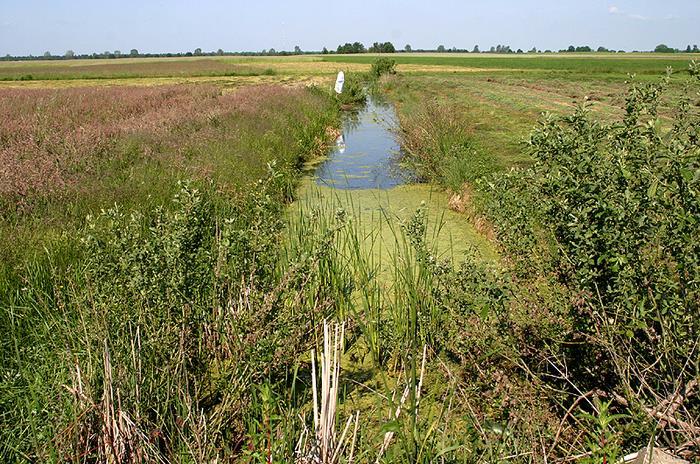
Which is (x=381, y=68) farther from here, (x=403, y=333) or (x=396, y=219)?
(x=403, y=333)

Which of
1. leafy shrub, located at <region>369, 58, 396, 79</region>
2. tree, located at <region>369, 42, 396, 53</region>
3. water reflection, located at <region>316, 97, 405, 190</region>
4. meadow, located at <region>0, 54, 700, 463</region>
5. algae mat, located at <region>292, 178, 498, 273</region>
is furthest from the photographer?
tree, located at <region>369, 42, 396, 53</region>

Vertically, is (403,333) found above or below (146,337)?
below

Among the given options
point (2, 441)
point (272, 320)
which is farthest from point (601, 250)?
point (2, 441)

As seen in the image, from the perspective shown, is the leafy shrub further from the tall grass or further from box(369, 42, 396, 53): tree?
box(369, 42, 396, 53): tree

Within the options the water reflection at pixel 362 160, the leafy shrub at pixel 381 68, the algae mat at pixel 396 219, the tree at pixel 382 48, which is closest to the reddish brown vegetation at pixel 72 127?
the water reflection at pixel 362 160

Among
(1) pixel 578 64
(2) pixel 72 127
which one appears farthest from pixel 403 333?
(1) pixel 578 64

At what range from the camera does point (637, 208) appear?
2504mm

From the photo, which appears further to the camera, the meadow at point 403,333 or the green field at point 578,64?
the green field at point 578,64

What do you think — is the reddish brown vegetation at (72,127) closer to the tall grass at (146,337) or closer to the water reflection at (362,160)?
the tall grass at (146,337)

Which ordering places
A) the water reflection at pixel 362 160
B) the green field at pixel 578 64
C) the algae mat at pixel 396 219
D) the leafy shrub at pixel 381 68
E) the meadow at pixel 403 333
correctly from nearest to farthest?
the meadow at pixel 403 333
the algae mat at pixel 396 219
the water reflection at pixel 362 160
the leafy shrub at pixel 381 68
the green field at pixel 578 64

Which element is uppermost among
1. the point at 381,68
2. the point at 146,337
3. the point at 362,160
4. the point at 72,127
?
the point at 381,68

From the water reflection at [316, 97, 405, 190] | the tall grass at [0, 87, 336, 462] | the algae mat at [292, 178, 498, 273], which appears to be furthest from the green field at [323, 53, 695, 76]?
the tall grass at [0, 87, 336, 462]

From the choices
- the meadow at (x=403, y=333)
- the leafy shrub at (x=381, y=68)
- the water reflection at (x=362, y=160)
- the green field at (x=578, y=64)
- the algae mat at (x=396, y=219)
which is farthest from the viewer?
the green field at (x=578, y=64)

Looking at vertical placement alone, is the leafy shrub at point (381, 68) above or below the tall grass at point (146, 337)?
above
